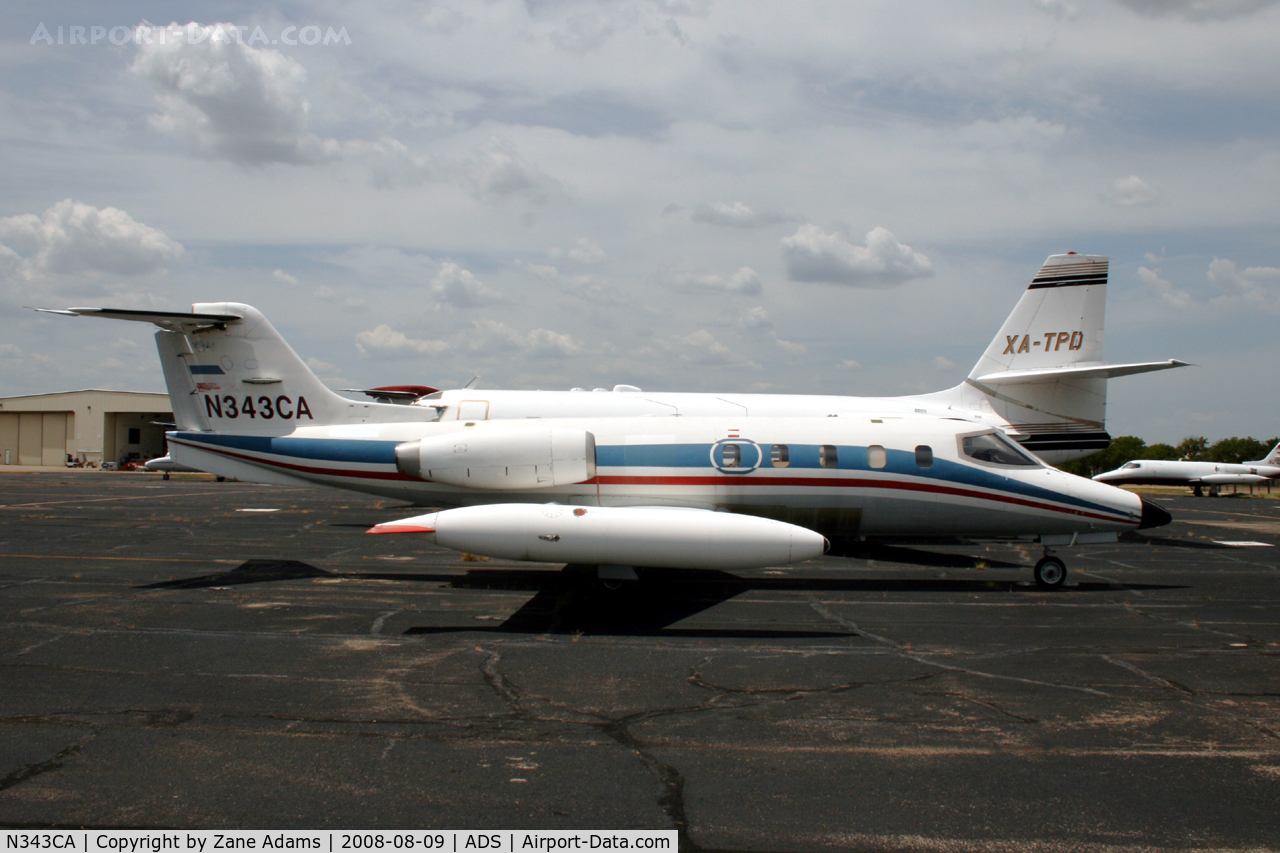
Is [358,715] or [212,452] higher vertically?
[212,452]

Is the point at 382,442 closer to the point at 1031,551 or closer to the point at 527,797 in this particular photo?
the point at 527,797

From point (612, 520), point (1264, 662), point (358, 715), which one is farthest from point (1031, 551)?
point (358, 715)

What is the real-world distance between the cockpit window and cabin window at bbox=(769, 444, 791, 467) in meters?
2.80

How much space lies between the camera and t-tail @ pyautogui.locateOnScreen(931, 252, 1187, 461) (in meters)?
19.5

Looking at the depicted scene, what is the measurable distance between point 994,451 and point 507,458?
7.72 m

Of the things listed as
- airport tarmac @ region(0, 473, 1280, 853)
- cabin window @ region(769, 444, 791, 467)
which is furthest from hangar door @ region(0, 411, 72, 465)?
cabin window @ region(769, 444, 791, 467)

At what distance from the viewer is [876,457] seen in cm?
1304

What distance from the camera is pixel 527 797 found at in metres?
5.06

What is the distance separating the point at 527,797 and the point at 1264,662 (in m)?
→ 8.04

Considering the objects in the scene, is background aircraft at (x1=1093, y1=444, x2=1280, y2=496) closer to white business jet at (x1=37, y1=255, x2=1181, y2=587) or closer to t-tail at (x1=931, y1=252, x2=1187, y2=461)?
t-tail at (x1=931, y1=252, x2=1187, y2=461)

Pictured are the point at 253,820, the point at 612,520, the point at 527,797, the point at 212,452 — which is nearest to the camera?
the point at 253,820

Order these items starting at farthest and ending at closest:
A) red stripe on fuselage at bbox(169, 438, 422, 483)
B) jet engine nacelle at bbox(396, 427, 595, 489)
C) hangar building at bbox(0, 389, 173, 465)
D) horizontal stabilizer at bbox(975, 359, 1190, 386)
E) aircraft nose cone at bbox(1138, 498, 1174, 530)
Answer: hangar building at bbox(0, 389, 173, 465)
horizontal stabilizer at bbox(975, 359, 1190, 386)
red stripe on fuselage at bbox(169, 438, 422, 483)
jet engine nacelle at bbox(396, 427, 595, 489)
aircraft nose cone at bbox(1138, 498, 1174, 530)

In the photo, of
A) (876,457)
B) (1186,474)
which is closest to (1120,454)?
(1186,474)

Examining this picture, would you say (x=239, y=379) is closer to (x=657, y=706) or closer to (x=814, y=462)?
(x=814, y=462)
